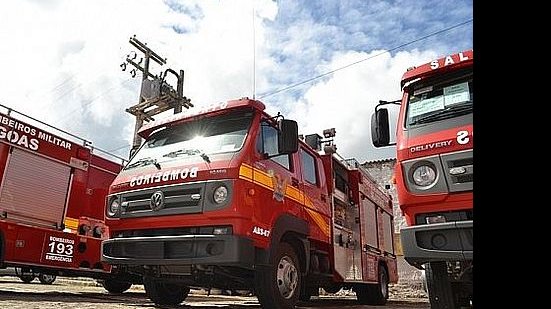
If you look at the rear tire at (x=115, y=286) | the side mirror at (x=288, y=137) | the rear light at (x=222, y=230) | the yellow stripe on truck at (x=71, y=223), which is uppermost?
the side mirror at (x=288, y=137)

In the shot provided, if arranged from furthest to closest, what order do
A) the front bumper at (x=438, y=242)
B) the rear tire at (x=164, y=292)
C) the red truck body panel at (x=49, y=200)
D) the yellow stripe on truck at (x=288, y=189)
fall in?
the red truck body panel at (x=49, y=200)
the rear tire at (x=164, y=292)
the yellow stripe on truck at (x=288, y=189)
the front bumper at (x=438, y=242)

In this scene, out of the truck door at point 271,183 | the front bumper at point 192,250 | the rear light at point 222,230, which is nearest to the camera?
the front bumper at point 192,250

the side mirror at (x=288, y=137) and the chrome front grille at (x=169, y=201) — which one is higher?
the side mirror at (x=288, y=137)

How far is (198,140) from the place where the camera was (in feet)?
19.4

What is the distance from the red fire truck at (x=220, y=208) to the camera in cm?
511

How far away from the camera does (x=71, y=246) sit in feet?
29.8

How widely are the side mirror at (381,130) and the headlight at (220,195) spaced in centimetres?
165

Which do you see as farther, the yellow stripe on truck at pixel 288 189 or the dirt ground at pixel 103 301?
the dirt ground at pixel 103 301

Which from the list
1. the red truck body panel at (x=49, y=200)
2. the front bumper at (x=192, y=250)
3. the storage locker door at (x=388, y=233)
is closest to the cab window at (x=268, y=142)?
the front bumper at (x=192, y=250)

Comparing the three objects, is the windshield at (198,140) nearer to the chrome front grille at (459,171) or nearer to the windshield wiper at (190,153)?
the windshield wiper at (190,153)

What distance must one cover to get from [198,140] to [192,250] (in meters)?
1.47

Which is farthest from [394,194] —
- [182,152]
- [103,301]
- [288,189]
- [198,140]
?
[182,152]

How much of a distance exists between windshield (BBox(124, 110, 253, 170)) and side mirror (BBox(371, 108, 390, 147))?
4.95 ft

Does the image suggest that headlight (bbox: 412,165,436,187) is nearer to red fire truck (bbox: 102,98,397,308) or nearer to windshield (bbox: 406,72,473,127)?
windshield (bbox: 406,72,473,127)
